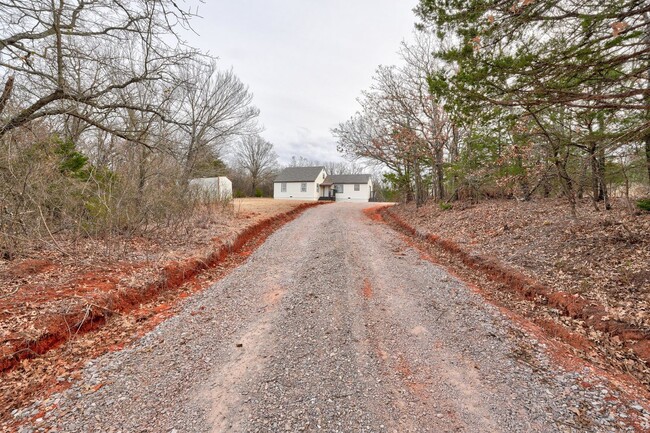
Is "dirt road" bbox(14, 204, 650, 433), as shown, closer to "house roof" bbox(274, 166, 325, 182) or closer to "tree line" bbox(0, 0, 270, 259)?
"tree line" bbox(0, 0, 270, 259)

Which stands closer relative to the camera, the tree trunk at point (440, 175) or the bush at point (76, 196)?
the bush at point (76, 196)

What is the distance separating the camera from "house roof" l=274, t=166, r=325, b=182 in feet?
113

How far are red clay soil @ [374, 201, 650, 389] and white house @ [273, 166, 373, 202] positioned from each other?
28907 mm

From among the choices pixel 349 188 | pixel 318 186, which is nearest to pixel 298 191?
pixel 318 186

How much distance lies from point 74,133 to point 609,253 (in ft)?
46.0

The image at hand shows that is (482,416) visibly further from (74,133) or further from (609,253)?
(74,133)

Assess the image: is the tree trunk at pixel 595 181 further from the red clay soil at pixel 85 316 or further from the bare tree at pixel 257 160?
the bare tree at pixel 257 160

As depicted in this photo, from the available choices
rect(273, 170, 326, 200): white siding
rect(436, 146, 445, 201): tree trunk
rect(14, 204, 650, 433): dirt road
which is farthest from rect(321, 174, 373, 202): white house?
rect(14, 204, 650, 433): dirt road

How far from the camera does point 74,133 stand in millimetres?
8977

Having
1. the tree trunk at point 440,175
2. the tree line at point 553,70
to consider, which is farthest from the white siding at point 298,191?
the tree line at point 553,70

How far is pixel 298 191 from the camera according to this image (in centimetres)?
3469

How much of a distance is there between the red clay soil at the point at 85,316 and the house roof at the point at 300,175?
29124mm

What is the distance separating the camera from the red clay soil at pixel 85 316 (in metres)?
2.69

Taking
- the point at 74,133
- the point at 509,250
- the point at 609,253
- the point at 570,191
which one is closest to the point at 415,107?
the point at 570,191
